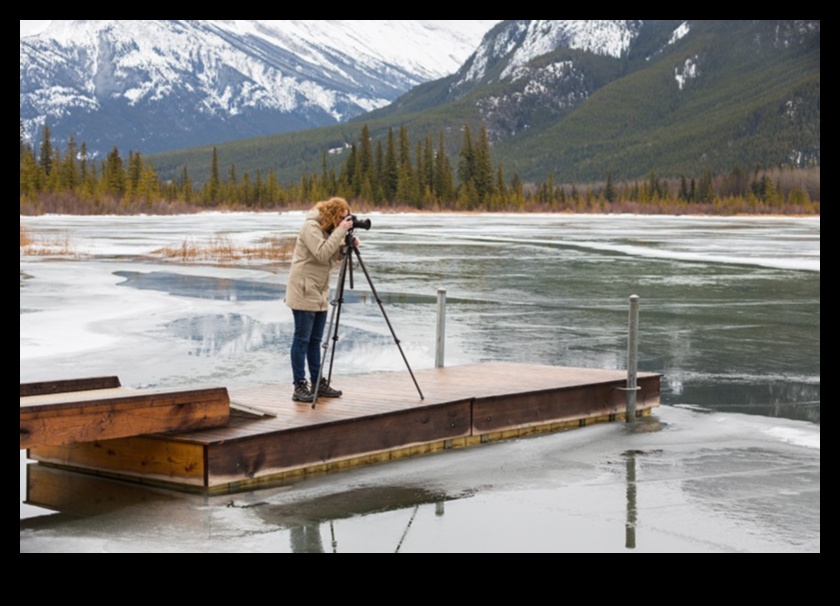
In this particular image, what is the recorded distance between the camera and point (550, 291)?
26375 mm

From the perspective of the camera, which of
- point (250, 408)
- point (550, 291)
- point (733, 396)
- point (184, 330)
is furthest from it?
point (550, 291)

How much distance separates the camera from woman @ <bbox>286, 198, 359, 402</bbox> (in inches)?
394

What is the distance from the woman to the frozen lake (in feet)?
3.19

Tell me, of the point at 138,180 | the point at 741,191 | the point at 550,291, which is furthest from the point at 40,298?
the point at 741,191

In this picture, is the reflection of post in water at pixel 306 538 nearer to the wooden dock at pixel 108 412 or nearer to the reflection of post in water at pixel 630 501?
the wooden dock at pixel 108 412

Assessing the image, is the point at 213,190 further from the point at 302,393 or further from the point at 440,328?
the point at 302,393

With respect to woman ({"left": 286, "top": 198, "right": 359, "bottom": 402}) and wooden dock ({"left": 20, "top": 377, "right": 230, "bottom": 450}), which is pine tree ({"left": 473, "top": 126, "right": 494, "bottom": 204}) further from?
wooden dock ({"left": 20, "top": 377, "right": 230, "bottom": 450})

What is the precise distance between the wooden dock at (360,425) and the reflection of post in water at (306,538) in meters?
1.09

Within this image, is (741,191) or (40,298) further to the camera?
(741,191)

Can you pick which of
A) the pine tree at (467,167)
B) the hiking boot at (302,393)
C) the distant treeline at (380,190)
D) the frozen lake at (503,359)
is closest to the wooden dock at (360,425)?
the hiking boot at (302,393)
